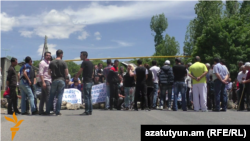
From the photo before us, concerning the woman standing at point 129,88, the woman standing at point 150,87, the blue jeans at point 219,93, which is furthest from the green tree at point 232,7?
the woman standing at point 129,88

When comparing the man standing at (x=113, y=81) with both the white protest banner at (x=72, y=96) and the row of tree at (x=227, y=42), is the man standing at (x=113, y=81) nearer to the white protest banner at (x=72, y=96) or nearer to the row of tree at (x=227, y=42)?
the white protest banner at (x=72, y=96)

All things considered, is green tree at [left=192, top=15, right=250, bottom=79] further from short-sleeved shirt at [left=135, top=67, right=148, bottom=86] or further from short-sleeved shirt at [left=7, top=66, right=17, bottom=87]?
short-sleeved shirt at [left=7, top=66, right=17, bottom=87]

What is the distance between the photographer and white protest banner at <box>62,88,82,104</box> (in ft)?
49.5

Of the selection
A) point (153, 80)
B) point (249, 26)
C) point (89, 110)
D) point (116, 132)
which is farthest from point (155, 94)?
point (249, 26)

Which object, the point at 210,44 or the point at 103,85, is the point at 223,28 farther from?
the point at 103,85

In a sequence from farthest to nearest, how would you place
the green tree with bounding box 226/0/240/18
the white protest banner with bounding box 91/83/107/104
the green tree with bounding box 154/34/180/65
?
the green tree with bounding box 154/34/180/65
the green tree with bounding box 226/0/240/18
the white protest banner with bounding box 91/83/107/104

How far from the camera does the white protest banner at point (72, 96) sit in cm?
1509

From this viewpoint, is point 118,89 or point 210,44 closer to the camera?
point 118,89

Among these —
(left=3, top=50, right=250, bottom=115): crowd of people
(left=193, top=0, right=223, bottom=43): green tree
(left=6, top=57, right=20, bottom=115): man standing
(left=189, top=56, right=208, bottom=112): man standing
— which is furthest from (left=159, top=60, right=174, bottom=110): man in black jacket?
(left=193, top=0, right=223, bottom=43): green tree

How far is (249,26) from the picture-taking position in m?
45.1

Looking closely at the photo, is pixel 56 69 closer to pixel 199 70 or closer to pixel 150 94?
pixel 150 94

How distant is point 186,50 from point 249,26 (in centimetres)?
2064

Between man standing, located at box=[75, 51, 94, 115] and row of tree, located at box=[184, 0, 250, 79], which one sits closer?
man standing, located at box=[75, 51, 94, 115]

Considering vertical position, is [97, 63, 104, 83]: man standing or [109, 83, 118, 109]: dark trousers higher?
[97, 63, 104, 83]: man standing
